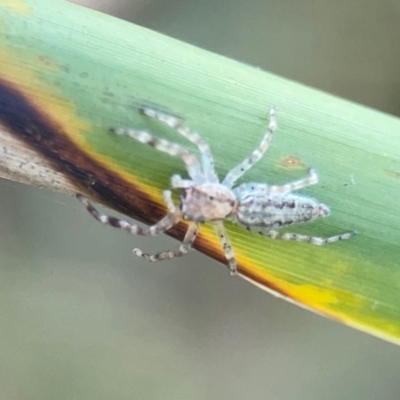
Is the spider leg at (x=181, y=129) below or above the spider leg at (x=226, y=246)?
above

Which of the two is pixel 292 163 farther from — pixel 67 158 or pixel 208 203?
pixel 67 158

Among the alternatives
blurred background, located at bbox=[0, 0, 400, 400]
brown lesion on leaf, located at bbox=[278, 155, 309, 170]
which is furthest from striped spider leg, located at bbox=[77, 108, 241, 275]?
blurred background, located at bbox=[0, 0, 400, 400]

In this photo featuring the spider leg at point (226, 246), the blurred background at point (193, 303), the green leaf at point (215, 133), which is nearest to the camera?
the green leaf at point (215, 133)

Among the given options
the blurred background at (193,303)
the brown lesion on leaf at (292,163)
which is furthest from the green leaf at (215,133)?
the blurred background at (193,303)

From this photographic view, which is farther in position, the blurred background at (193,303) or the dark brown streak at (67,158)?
the blurred background at (193,303)

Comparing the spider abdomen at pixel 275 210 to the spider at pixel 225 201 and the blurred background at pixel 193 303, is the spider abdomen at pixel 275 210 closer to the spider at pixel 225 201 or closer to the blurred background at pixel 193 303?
the spider at pixel 225 201

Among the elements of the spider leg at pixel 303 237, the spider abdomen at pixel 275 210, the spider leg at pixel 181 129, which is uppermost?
the spider abdomen at pixel 275 210

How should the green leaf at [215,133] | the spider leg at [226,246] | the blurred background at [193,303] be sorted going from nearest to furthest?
the green leaf at [215,133] → the spider leg at [226,246] → the blurred background at [193,303]

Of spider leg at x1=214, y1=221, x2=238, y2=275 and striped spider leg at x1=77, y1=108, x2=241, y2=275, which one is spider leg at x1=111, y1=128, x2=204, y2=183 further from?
spider leg at x1=214, y1=221, x2=238, y2=275
